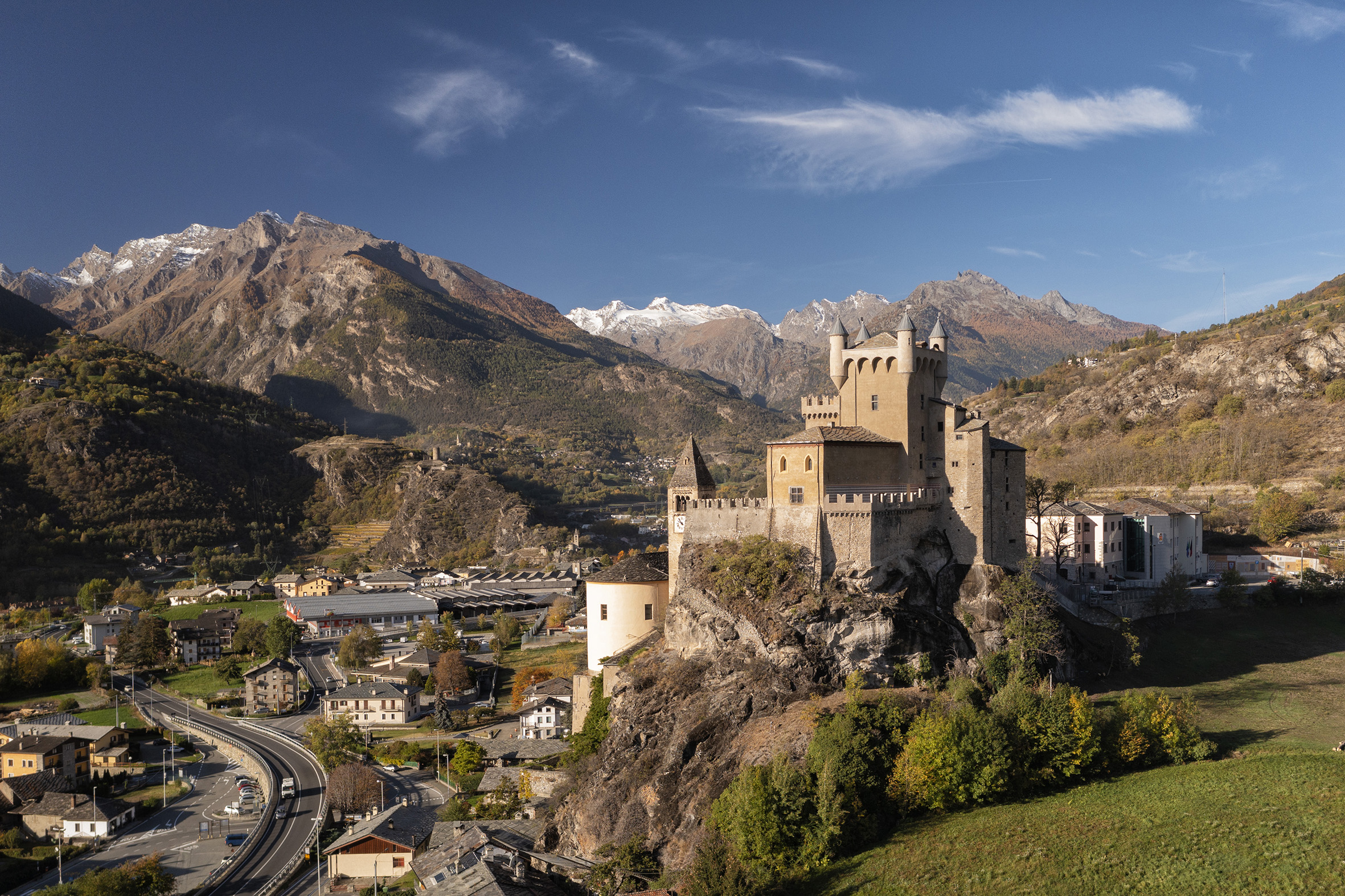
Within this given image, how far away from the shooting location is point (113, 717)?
89375mm

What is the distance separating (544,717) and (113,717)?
158 ft

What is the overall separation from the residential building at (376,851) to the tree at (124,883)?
8.94m

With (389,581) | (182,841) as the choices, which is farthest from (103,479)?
(182,841)

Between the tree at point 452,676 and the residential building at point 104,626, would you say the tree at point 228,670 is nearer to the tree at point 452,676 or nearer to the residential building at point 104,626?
the residential building at point 104,626

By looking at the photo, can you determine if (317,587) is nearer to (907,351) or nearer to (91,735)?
(91,735)

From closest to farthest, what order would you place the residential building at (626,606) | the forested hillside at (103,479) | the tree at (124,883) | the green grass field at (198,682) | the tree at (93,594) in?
the tree at (124,883)
the residential building at (626,606)
the green grass field at (198,682)
the tree at (93,594)
the forested hillside at (103,479)

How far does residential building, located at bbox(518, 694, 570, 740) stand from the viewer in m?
73.2

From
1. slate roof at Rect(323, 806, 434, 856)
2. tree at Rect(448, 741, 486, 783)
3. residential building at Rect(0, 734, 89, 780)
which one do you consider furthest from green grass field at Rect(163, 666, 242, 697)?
slate roof at Rect(323, 806, 434, 856)

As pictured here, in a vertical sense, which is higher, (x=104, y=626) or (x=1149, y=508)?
(x=1149, y=508)

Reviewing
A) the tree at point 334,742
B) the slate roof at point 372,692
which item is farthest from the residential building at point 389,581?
the tree at point 334,742

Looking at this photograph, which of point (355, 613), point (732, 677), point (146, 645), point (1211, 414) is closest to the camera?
point (732, 677)

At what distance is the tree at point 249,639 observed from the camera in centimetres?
11138

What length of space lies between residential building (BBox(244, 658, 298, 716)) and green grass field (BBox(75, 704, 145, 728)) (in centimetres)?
966

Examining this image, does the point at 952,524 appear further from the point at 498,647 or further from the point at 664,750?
the point at 498,647
